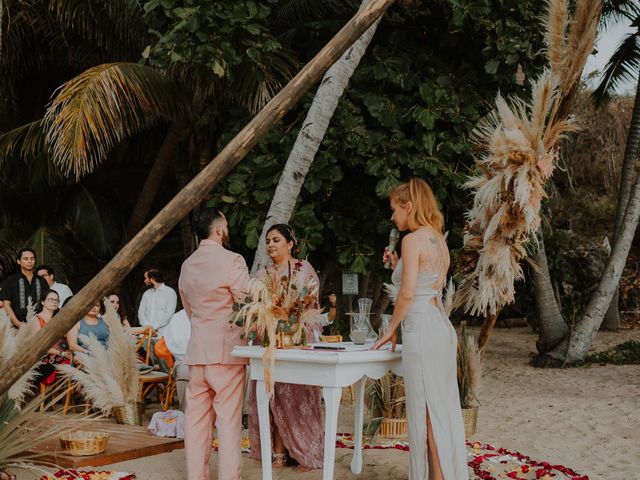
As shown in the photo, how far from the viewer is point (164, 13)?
852cm

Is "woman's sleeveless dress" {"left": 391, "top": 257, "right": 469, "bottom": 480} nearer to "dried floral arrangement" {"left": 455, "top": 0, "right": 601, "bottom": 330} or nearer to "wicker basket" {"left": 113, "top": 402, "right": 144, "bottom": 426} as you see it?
"dried floral arrangement" {"left": 455, "top": 0, "right": 601, "bottom": 330}

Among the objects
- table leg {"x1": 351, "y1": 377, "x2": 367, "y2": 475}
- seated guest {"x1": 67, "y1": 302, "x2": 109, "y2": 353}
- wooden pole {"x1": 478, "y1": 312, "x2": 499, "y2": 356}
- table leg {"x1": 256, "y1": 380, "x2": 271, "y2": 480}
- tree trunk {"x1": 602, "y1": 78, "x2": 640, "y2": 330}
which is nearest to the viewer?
table leg {"x1": 256, "y1": 380, "x2": 271, "y2": 480}

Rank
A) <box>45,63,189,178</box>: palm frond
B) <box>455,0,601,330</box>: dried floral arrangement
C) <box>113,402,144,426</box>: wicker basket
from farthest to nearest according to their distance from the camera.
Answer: <box>45,63,189,178</box>: palm frond < <box>113,402,144,426</box>: wicker basket < <box>455,0,601,330</box>: dried floral arrangement

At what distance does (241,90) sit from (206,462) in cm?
573

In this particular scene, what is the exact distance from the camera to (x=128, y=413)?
7.54 metres

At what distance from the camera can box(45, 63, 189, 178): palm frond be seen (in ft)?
31.1

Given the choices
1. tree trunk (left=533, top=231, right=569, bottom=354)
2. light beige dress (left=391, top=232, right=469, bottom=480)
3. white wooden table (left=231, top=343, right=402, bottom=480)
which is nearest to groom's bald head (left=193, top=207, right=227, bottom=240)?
white wooden table (left=231, top=343, right=402, bottom=480)

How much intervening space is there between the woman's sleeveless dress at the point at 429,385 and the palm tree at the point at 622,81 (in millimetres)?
8699

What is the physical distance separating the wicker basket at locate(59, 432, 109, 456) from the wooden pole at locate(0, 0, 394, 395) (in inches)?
101

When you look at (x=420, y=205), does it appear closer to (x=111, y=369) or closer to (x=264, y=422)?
(x=264, y=422)

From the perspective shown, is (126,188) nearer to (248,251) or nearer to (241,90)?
(248,251)

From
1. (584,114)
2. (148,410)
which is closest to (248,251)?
(148,410)

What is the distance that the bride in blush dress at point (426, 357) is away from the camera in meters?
4.66

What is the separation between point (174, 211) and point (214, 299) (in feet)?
5.35
